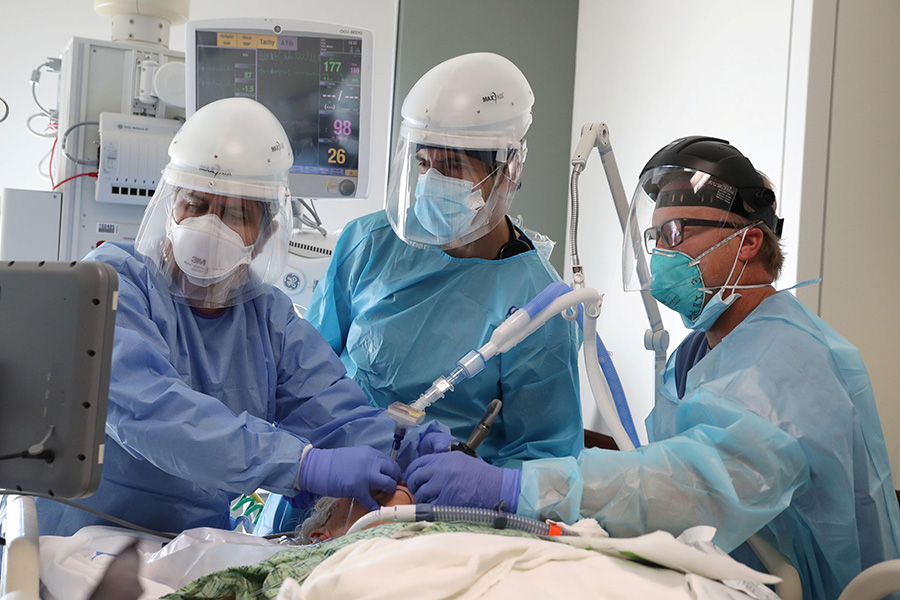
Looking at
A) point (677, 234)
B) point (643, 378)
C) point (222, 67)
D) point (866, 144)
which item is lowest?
point (643, 378)

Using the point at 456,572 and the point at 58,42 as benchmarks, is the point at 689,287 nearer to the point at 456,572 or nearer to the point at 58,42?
the point at 456,572

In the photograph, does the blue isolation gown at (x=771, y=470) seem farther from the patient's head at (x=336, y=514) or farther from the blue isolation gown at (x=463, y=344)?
the blue isolation gown at (x=463, y=344)

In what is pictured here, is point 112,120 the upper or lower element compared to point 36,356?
upper

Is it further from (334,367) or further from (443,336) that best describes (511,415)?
(334,367)

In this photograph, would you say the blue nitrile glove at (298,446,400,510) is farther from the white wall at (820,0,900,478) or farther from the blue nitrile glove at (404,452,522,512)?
the white wall at (820,0,900,478)

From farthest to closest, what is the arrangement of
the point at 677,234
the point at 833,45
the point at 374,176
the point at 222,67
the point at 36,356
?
the point at 374,176
the point at 222,67
the point at 833,45
the point at 677,234
the point at 36,356

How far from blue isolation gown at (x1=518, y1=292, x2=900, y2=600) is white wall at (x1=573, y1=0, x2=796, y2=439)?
1.07 m

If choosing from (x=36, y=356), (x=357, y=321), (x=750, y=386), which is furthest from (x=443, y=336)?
(x=36, y=356)

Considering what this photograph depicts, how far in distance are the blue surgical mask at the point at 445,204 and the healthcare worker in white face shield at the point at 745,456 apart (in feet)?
1.52

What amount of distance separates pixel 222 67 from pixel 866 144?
1939mm

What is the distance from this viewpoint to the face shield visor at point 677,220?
1.48m

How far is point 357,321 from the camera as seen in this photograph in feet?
6.26

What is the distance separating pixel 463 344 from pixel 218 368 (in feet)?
1.83

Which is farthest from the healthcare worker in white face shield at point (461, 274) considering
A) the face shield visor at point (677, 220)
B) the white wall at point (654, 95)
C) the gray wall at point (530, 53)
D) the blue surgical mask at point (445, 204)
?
the gray wall at point (530, 53)
